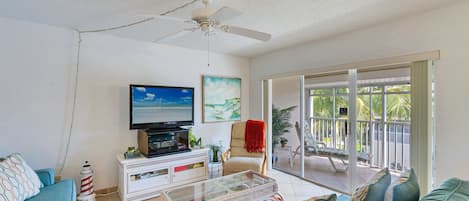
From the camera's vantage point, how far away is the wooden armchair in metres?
3.13

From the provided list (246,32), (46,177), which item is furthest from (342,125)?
(46,177)

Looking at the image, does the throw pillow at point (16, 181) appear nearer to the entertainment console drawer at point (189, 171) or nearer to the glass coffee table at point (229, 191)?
the glass coffee table at point (229, 191)

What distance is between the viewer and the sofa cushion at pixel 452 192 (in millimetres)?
1096

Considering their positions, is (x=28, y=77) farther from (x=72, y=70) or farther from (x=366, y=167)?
(x=366, y=167)

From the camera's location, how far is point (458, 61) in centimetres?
205

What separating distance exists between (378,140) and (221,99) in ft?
8.62

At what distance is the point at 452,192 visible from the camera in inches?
45.5

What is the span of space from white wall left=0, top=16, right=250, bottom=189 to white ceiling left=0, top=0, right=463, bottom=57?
0.81 ft

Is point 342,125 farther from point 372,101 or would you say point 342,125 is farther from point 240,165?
point 240,165

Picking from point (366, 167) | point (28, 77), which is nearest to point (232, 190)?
point (366, 167)

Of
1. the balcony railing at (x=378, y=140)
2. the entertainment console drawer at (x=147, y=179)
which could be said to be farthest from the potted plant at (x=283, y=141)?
the entertainment console drawer at (x=147, y=179)

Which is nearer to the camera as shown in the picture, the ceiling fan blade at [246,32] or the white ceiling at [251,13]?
the ceiling fan blade at [246,32]

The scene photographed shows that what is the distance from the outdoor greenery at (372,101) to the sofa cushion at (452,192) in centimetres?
152

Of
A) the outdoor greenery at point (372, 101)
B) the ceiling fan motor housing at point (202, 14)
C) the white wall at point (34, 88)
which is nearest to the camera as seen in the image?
the ceiling fan motor housing at point (202, 14)
